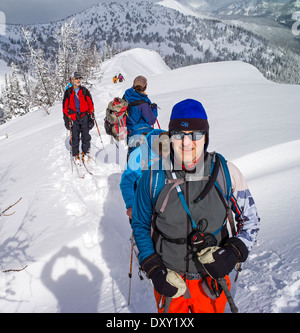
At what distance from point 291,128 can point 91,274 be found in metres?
7.17

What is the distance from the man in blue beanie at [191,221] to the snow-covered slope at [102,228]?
3.20 feet

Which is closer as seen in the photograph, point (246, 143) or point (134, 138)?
point (134, 138)

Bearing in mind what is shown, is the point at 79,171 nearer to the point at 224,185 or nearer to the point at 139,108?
the point at 139,108

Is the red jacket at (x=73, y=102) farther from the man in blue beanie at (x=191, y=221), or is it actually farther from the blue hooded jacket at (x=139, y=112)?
the man in blue beanie at (x=191, y=221)

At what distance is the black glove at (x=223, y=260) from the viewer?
1.58m

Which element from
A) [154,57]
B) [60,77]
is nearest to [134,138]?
[60,77]

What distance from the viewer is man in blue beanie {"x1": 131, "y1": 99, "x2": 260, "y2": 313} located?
1.63m

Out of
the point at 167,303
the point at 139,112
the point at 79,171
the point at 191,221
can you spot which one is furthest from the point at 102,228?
the point at 191,221

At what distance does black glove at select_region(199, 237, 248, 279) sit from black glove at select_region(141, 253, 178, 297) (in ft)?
0.95

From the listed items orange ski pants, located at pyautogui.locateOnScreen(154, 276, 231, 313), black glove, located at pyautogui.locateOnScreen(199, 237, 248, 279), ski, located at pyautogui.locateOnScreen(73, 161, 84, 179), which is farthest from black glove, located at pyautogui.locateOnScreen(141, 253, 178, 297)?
ski, located at pyautogui.locateOnScreen(73, 161, 84, 179)

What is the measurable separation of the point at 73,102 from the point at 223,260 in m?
5.98

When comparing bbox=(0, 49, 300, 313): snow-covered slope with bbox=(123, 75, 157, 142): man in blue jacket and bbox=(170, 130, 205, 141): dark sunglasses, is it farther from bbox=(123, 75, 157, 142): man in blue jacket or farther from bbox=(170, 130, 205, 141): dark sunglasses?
bbox=(123, 75, 157, 142): man in blue jacket
